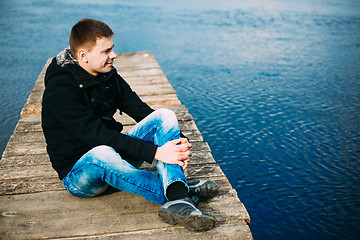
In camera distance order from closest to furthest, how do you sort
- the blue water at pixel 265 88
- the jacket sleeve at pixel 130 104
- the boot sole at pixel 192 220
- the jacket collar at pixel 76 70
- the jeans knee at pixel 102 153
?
the boot sole at pixel 192 220 < the jeans knee at pixel 102 153 < the jacket collar at pixel 76 70 < the jacket sleeve at pixel 130 104 < the blue water at pixel 265 88

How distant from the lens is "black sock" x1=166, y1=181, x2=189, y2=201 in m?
2.39

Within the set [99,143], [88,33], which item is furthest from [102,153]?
[88,33]

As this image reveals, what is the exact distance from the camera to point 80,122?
240cm

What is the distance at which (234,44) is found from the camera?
11109mm

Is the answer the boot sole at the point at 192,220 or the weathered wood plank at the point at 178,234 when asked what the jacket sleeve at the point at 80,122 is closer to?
the boot sole at the point at 192,220

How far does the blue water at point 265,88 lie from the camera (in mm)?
4234

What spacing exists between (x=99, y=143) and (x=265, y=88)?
5991mm

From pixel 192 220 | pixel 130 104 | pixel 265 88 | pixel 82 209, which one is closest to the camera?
pixel 192 220

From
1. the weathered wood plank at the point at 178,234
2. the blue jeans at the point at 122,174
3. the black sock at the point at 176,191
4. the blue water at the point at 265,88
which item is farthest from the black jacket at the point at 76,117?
the blue water at the point at 265,88

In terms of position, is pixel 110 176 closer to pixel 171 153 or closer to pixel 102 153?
pixel 102 153

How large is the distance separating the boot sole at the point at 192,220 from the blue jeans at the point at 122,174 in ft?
0.62

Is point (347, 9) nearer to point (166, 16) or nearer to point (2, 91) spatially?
point (166, 16)

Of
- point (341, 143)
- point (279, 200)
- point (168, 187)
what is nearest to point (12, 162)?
point (168, 187)

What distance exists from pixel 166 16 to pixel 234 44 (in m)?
6.33
